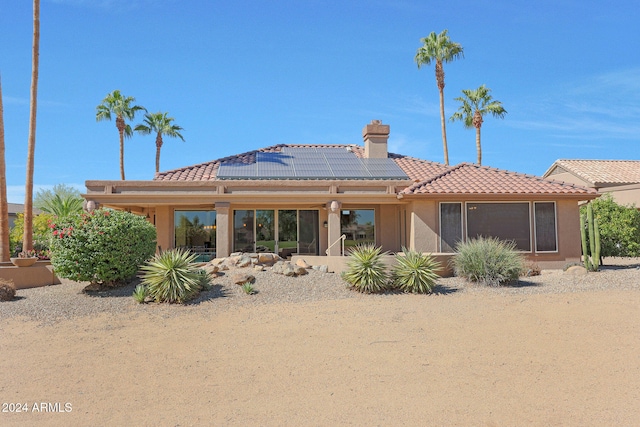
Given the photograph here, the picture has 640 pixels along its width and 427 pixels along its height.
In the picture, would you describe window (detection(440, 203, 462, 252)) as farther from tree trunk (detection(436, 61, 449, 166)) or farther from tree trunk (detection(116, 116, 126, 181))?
tree trunk (detection(116, 116, 126, 181))

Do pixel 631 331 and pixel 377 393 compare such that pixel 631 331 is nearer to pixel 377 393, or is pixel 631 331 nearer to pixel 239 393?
pixel 377 393

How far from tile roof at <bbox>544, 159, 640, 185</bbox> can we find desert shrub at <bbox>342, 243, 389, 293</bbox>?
84.5ft

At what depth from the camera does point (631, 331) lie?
9.47 m

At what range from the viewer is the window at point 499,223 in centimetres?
1803

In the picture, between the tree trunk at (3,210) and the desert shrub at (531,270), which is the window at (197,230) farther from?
the desert shrub at (531,270)

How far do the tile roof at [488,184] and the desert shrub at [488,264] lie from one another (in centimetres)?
334

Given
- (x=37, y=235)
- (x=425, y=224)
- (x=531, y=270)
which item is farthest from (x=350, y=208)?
(x=37, y=235)

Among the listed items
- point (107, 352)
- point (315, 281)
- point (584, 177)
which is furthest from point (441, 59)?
point (107, 352)

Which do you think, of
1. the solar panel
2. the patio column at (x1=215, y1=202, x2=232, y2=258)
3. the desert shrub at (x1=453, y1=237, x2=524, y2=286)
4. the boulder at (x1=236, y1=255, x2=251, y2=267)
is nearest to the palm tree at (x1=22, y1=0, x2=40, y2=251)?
the solar panel

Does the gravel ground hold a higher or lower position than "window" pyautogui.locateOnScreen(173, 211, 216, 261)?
lower

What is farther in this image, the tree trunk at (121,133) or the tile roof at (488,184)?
the tree trunk at (121,133)

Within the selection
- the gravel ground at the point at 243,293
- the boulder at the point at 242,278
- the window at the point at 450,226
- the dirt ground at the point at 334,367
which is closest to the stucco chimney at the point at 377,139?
the window at the point at 450,226

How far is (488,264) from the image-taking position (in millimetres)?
14297

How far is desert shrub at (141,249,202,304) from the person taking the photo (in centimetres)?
1204
